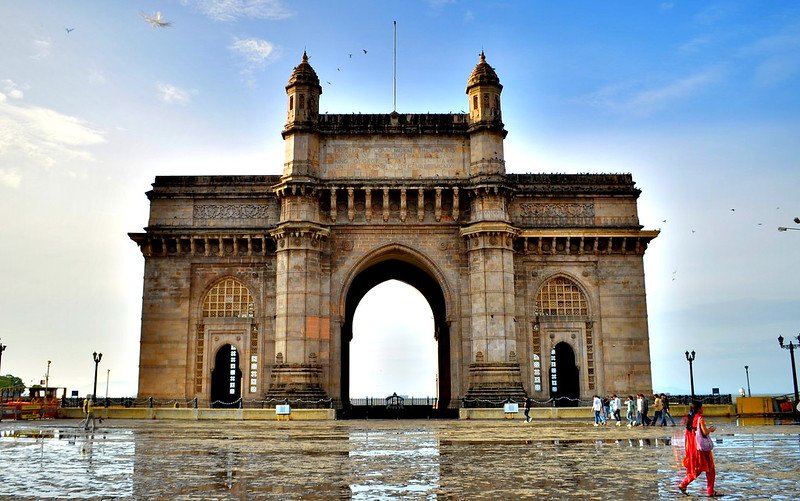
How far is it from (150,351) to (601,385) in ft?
77.0

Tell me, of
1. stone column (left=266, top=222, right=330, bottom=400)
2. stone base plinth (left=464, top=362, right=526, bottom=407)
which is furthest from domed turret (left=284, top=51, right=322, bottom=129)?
stone base plinth (left=464, top=362, right=526, bottom=407)

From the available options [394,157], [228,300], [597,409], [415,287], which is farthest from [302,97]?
[597,409]

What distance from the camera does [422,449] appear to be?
696 inches

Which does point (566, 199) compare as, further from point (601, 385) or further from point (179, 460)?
point (179, 460)

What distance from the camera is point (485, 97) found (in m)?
38.8

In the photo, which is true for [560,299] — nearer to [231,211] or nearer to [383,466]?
[231,211]

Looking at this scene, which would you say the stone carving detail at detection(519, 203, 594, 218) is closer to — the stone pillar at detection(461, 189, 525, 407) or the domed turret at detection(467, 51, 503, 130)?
the stone pillar at detection(461, 189, 525, 407)

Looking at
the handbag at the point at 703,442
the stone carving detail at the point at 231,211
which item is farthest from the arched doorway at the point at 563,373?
the handbag at the point at 703,442

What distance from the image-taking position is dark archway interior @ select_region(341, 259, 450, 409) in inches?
1734

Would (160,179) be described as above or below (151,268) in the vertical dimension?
above

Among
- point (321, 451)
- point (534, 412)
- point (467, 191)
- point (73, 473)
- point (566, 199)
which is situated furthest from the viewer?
point (566, 199)

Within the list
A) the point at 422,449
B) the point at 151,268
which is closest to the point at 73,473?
the point at 422,449

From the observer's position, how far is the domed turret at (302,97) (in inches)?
1511

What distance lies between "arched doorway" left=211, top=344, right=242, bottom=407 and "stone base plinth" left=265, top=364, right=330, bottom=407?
544cm
